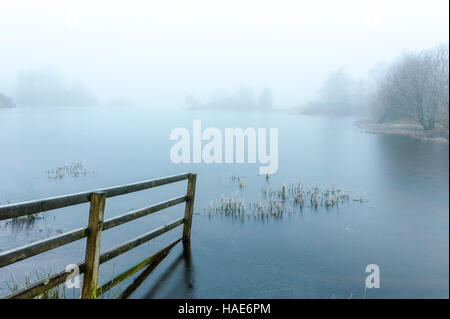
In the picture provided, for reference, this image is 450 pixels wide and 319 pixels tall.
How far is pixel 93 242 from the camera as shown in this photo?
17.3 ft

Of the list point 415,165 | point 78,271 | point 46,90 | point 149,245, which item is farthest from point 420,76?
point 46,90

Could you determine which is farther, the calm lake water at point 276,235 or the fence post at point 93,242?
the calm lake water at point 276,235

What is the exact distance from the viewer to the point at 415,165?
24.0 metres

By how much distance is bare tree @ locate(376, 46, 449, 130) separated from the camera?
138 feet

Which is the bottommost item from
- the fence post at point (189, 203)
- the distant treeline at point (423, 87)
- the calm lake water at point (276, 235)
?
the calm lake water at point (276, 235)

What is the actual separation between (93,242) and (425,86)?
1905 inches

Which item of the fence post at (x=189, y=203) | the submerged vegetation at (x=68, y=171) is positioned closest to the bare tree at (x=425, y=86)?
the submerged vegetation at (x=68, y=171)

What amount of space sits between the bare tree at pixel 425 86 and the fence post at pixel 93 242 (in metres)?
45.8

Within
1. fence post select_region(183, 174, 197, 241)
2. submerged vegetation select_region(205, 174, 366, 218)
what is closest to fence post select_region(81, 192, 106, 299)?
fence post select_region(183, 174, 197, 241)

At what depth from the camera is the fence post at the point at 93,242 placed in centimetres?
521

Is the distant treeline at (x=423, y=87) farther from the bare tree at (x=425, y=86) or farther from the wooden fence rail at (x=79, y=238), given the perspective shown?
the wooden fence rail at (x=79, y=238)

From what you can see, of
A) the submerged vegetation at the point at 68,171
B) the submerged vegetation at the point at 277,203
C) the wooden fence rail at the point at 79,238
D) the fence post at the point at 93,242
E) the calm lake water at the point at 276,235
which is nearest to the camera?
the wooden fence rail at the point at 79,238

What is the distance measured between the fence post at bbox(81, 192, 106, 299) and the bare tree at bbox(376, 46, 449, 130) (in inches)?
1803

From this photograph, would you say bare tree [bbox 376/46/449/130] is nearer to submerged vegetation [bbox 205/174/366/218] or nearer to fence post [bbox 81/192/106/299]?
submerged vegetation [bbox 205/174/366/218]
